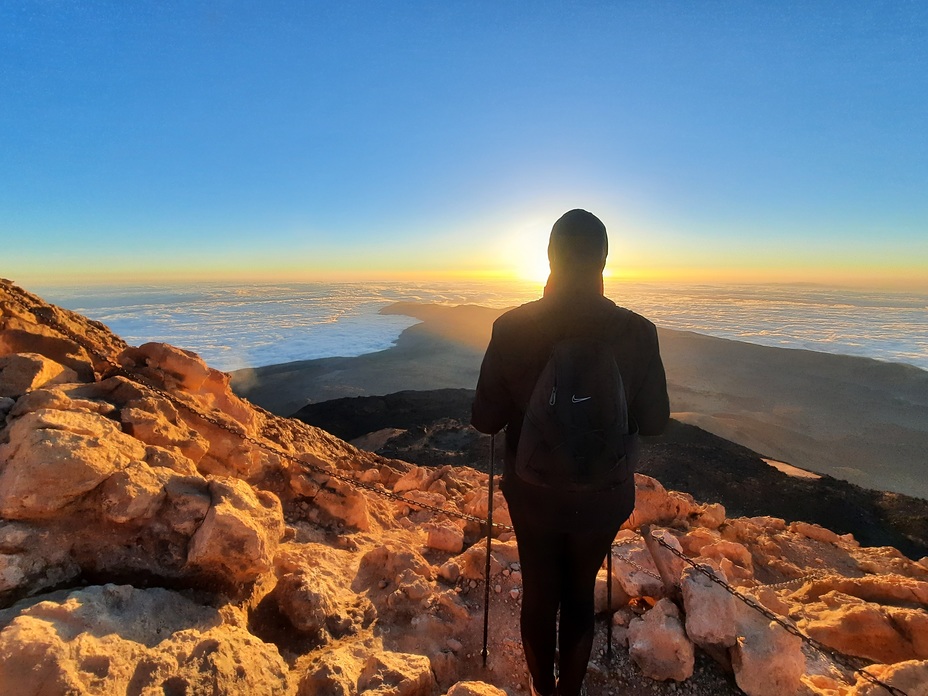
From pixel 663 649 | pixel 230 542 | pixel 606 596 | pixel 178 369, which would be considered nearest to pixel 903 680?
pixel 663 649

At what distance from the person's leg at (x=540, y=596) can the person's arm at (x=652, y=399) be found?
0.48 metres

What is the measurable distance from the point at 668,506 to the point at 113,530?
5345mm

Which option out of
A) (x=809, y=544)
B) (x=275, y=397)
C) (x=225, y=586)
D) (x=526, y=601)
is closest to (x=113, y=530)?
(x=225, y=586)

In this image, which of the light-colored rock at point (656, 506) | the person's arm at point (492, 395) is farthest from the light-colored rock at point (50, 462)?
the light-colored rock at point (656, 506)

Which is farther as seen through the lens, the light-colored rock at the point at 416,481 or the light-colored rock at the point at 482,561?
the light-colored rock at the point at 416,481

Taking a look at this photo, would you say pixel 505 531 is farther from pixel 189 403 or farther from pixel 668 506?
pixel 189 403

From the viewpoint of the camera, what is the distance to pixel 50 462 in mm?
2205

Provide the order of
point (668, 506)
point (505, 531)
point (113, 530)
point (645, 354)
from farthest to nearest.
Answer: point (668, 506), point (505, 531), point (113, 530), point (645, 354)

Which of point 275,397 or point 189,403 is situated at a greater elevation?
point 189,403

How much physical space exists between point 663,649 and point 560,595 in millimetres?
1149

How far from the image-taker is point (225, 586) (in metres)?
2.38

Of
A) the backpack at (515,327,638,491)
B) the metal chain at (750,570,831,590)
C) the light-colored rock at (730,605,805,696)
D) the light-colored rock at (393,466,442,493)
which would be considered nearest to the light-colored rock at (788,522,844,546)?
the metal chain at (750,570,831,590)

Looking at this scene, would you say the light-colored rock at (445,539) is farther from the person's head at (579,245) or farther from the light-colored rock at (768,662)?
the person's head at (579,245)

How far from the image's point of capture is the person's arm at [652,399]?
5.08 feet
